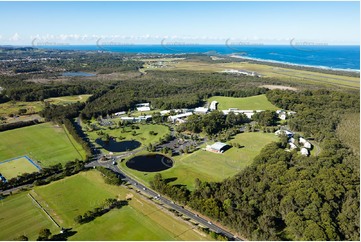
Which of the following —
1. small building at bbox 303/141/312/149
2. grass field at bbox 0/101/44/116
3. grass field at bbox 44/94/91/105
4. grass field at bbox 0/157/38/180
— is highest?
grass field at bbox 44/94/91/105

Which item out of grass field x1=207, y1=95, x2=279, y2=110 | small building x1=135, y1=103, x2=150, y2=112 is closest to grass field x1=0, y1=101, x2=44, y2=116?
small building x1=135, y1=103, x2=150, y2=112

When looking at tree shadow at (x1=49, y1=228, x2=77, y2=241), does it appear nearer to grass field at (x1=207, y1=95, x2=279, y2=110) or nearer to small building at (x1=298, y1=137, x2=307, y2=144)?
small building at (x1=298, y1=137, x2=307, y2=144)

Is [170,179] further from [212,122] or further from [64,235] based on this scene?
[212,122]

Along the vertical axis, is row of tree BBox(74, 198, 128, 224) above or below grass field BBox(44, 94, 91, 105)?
below

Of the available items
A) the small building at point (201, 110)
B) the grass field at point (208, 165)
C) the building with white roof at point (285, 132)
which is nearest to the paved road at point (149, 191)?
the grass field at point (208, 165)

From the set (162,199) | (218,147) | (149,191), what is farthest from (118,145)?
(162,199)

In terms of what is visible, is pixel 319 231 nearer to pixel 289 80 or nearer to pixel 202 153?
pixel 202 153
